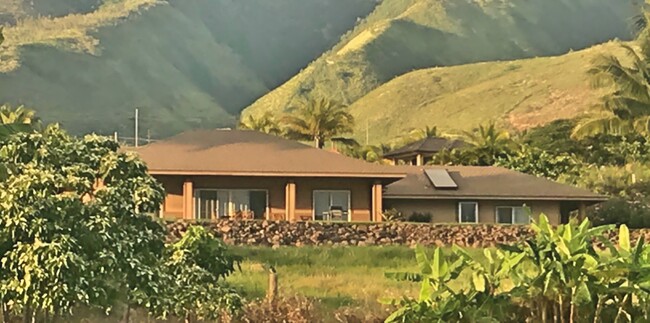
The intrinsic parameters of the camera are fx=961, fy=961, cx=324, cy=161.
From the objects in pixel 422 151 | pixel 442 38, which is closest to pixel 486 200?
pixel 422 151

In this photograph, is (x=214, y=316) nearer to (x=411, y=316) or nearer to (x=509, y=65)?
(x=411, y=316)

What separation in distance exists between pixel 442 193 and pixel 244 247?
38.0 ft

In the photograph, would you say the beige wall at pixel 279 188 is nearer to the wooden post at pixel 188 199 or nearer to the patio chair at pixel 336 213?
the patio chair at pixel 336 213

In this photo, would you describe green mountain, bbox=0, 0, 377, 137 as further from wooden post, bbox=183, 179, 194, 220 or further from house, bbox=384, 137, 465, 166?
wooden post, bbox=183, 179, 194, 220

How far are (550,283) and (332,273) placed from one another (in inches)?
485

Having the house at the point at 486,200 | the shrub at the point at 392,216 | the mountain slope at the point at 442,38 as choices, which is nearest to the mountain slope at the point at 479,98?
the mountain slope at the point at 442,38

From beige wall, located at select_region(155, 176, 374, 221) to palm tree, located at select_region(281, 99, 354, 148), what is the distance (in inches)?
906

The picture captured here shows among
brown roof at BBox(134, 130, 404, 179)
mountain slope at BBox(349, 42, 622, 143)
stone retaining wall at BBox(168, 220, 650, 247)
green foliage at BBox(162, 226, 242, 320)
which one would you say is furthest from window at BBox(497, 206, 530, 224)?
mountain slope at BBox(349, 42, 622, 143)

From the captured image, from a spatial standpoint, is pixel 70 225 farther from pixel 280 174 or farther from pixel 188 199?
pixel 188 199

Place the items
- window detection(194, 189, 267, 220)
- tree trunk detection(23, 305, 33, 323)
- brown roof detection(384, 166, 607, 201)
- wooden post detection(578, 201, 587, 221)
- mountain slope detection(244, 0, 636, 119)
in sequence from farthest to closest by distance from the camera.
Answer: mountain slope detection(244, 0, 636, 119) < wooden post detection(578, 201, 587, 221) < brown roof detection(384, 166, 607, 201) < window detection(194, 189, 267, 220) < tree trunk detection(23, 305, 33, 323)

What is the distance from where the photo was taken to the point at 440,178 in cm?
3722

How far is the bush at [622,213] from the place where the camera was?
3597 cm

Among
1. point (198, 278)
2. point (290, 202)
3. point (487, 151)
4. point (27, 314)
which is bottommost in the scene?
point (27, 314)

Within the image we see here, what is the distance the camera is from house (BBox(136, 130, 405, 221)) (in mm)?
31938
